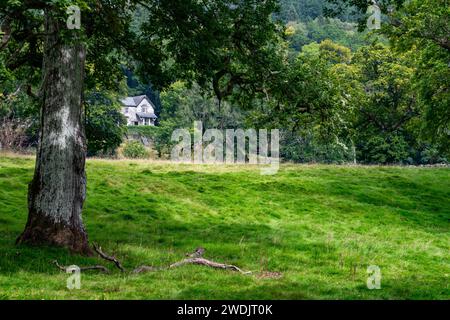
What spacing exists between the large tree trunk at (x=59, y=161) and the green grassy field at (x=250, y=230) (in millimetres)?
786

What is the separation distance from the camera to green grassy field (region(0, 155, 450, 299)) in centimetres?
1320

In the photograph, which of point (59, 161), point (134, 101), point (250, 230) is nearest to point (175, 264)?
point (59, 161)

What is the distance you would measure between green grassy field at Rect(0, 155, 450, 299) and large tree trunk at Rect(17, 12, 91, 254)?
0.79m

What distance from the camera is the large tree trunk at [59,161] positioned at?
53.2 ft

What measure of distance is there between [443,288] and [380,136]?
48.4 m

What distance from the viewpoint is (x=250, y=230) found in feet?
83.0

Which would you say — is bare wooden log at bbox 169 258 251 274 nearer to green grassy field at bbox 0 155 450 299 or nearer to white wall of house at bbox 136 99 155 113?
green grassy field at bbox 0 155 450 299

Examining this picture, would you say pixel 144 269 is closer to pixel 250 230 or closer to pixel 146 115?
pixel 250 230

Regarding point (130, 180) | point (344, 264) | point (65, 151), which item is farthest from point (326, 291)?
point (130, 180)

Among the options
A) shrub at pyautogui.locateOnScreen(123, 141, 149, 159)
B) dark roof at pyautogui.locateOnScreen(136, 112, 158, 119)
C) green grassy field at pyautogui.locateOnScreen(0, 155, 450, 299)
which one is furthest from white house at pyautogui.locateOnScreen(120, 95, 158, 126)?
green grassy field at pyautogui.locateOnScreen(0, 155, 450, 299)

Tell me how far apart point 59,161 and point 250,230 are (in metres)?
11.4

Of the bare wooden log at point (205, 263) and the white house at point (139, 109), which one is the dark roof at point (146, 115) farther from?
the bare wooden log at point (205, 263)

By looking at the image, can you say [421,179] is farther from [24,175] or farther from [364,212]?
[24,175]

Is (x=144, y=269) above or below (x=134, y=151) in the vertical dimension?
below
